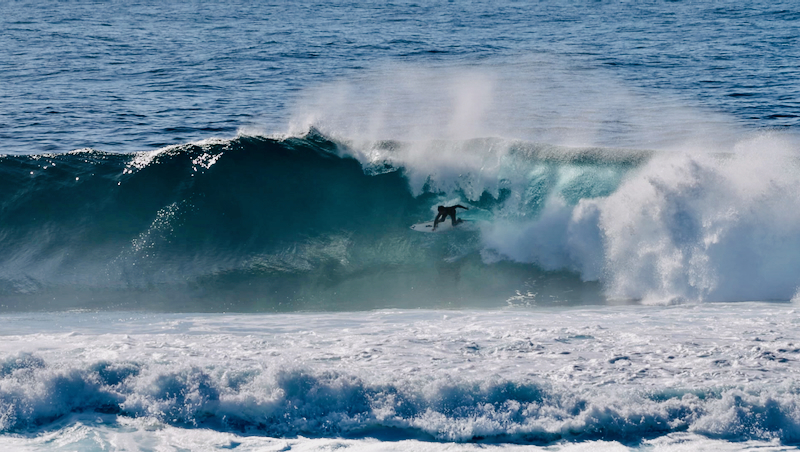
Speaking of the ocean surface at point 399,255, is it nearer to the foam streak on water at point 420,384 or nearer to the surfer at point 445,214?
the foam streak on water at point 420,384

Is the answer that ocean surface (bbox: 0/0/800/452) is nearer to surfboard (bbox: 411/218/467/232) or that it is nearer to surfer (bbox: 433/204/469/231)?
surfboard (bbox: 411/218/467/232)

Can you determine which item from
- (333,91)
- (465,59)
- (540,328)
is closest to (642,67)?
(465,59)

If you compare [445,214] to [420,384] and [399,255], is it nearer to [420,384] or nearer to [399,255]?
[399,255]

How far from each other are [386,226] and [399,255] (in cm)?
80

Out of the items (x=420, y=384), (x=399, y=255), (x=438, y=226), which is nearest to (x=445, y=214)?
(x=438, y=226)

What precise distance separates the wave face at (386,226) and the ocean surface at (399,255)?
5 centimetres

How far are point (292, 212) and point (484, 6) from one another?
1018 inches

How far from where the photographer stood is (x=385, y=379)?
19.5 feet

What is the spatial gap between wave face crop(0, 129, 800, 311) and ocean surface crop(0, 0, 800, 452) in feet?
0.15

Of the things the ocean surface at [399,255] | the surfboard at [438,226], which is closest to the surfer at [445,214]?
the surfboard at [438,226]

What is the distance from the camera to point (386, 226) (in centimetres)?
1126

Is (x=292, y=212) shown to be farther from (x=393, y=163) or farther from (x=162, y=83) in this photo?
(x=162, y=83)

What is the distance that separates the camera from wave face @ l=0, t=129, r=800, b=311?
9406mm

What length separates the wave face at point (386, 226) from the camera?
30.9 ft
